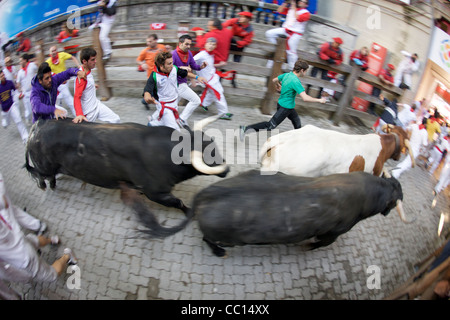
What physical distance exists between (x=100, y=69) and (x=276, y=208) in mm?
5274

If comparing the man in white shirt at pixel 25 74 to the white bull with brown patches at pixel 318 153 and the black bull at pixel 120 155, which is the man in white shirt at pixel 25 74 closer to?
the black bull at pixel 120 155

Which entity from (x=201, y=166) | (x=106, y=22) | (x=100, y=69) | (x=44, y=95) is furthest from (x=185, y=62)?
(x=106, y=22)

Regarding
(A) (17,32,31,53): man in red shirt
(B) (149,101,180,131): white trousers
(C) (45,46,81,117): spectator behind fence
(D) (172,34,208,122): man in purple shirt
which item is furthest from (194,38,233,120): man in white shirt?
(A) (17,32,31,53): man in red shirt

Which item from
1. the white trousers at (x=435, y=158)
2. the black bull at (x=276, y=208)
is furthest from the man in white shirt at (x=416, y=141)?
the black bull at (x=276, y=208)

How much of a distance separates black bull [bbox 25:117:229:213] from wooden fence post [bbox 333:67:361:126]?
13.4 ft

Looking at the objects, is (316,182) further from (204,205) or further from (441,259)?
(441,259)

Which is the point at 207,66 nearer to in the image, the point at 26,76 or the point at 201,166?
the point at 201,166

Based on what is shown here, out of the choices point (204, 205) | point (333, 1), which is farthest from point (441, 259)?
point (333, 1)

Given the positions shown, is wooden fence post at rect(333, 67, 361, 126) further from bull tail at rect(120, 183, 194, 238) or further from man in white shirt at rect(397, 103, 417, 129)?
bull tail at rect(120, 183, 194, 238)

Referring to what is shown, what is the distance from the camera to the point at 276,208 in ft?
9.26

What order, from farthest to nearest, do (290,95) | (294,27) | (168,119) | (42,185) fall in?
(294,27) < (290,95) < (168,119) < (42,185)

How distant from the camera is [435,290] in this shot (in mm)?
2539

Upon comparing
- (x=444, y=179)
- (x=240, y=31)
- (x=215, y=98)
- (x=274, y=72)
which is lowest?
(x=444, y=179)

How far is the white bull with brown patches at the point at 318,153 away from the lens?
11.8ft
